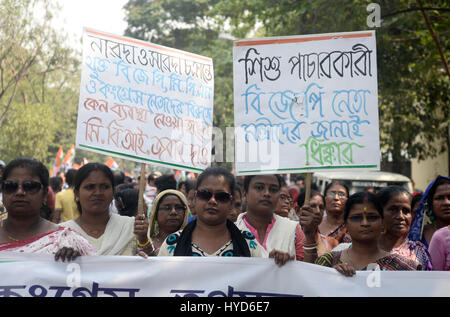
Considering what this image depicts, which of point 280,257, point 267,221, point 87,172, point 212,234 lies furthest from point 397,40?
point 280,257

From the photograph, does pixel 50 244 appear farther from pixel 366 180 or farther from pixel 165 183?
pixel 366 180

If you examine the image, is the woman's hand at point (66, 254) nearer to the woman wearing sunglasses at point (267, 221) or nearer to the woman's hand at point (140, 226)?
the woman's hand at point (140, 226)

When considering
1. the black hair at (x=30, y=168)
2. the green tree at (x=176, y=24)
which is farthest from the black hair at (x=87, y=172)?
the green tree at (x=176, y=24)

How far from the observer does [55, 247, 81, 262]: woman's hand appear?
3110mm

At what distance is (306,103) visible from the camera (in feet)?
14.1

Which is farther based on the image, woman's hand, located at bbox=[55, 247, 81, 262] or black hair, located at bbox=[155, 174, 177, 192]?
black hair, located at bbox=[155, 174, 177, 192]

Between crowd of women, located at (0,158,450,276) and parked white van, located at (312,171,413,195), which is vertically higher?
parked white van, located at (312,171,413,195)

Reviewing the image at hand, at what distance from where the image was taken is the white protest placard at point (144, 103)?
428cm

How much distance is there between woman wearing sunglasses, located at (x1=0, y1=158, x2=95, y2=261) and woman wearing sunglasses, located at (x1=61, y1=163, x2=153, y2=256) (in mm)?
478

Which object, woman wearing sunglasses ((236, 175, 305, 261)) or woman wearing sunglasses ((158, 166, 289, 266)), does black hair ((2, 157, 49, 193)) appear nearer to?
woman wearing sunglasses ((158, 166, 289, 266))

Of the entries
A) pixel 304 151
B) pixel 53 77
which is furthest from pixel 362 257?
pixel 53 77

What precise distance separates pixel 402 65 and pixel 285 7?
310 cm

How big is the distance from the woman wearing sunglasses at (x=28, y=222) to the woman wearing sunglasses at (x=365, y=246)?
1513 millimetres

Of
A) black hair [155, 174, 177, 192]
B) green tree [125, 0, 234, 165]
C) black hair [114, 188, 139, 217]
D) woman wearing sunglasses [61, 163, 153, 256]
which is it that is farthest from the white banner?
green tree [125, 0, 234, 165]
